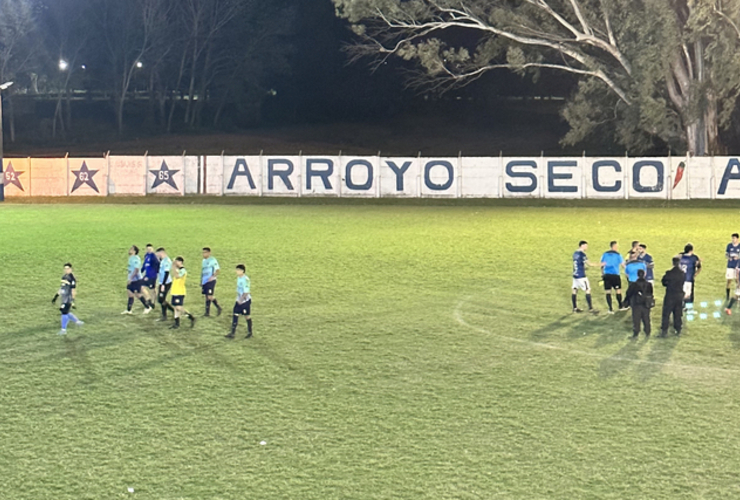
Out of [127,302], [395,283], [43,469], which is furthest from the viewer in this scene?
[395,283]

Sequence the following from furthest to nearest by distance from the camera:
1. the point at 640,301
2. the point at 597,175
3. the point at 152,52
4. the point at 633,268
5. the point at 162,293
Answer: the point at 152,52 < the point at 597,175 < the point at 162,293 < the point at 633,268 < the point at 640,301

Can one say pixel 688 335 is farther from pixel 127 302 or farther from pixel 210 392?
pixel 127 302

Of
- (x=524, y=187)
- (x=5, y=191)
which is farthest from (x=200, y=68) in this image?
(x=524, y=187)

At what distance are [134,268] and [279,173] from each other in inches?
1209

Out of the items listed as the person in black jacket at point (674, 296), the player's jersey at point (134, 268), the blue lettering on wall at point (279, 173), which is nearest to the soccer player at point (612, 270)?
the person in black jacket at point (674, 296)

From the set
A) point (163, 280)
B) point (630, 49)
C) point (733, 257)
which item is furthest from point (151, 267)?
point (630, 49)

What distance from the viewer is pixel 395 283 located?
66.7 feet

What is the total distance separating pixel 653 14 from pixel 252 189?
23.0 m

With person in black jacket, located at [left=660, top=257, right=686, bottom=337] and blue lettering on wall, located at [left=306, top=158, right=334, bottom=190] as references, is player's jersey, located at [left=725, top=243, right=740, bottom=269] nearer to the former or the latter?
person in black jacket, located at [left=660, top=257, right=686, bottom=337]

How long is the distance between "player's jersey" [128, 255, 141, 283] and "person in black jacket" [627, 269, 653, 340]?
9108mm

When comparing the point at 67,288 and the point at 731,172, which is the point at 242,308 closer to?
the point at 67,288

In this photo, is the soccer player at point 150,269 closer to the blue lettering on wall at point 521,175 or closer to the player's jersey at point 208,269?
the player's jersey at point 208,269

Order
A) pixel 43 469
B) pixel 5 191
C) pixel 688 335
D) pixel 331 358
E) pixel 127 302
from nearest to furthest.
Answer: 1. pixel 43 469
2. pixel 331 358
3. pixel 688 335
4. pixel 127 302
5. pixel 5 191

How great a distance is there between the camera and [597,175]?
4419 centimetres
